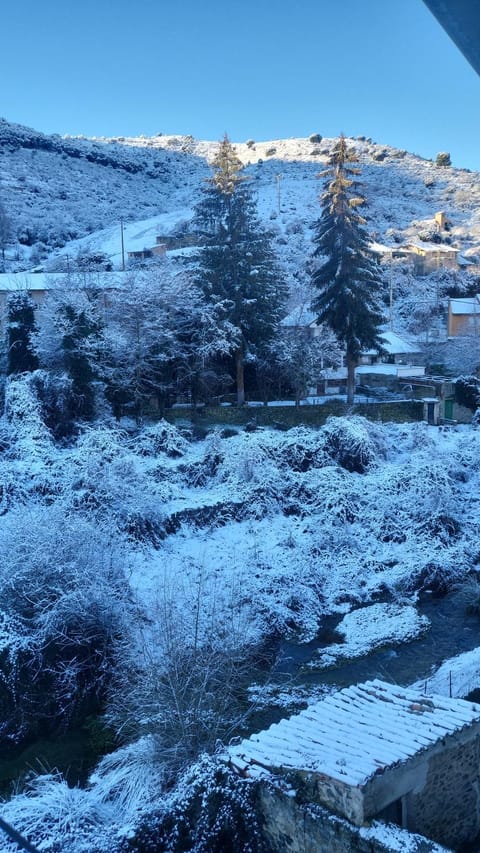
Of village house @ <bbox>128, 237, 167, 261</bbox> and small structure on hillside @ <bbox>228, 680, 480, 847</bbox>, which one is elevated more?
village house @ <bbox>128, 237, 167, 261</bbox>

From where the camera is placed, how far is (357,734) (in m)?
9.22

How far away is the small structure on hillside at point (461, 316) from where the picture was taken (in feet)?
148

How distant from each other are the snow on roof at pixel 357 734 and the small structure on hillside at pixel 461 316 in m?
37.7

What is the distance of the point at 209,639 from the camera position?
43.1 ft

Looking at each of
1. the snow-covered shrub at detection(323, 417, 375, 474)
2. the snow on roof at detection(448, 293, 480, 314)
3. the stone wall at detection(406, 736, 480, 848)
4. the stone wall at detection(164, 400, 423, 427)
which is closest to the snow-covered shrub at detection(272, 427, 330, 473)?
the snow-covered shrub at detection(323, 417, 375, 474)

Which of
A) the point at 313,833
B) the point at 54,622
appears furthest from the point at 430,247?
the point at 313,833

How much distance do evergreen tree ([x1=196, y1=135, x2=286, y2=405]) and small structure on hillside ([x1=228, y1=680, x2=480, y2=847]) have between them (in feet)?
66.2

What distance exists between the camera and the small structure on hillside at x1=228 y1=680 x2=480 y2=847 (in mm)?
8031

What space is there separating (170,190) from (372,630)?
3153 inches

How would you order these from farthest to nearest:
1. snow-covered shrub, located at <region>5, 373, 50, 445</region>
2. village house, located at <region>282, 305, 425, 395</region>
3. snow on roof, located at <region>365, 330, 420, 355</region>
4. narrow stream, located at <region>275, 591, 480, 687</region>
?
snow on roof, located at <region>365, 330, 420, 355</region> < village house, located at <region>282, 305, 425, 395</region> < snow-covered shrub, located at <region>5, 373, 50, 445</region> < narrow stream, located at <region>275, 591, 480, 687</region>

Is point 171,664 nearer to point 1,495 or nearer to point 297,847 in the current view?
point 297,847

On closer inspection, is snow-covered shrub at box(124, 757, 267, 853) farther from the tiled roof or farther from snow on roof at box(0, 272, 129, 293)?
the tiled roof

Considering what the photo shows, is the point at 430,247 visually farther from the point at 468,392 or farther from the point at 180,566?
the point at 180,566

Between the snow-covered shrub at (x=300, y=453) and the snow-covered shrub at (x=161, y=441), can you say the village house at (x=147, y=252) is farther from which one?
the snow-covered shrub at (x=300, y=453)
